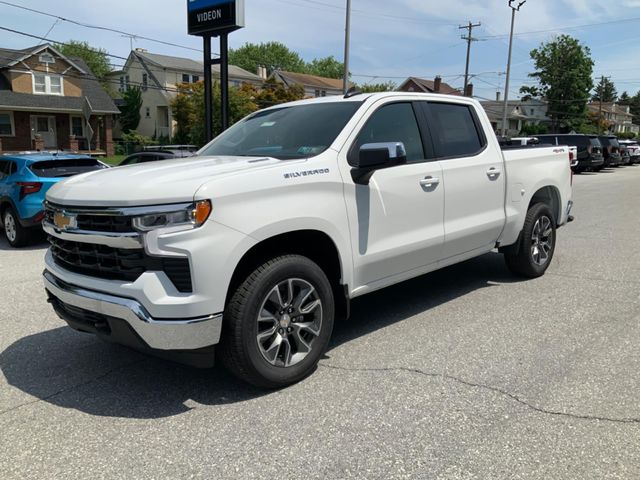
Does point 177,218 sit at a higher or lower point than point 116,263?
higher

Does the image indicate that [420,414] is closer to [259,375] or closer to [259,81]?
[259,375]

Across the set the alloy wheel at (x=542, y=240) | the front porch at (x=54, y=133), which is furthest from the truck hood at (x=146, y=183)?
the front porch at (x=54, y=133)

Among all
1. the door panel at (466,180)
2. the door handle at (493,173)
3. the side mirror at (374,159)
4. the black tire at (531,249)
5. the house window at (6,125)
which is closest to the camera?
the side mirror at (374,159)

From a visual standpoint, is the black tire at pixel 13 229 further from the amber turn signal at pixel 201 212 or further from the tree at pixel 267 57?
the tree at pixel 267 57

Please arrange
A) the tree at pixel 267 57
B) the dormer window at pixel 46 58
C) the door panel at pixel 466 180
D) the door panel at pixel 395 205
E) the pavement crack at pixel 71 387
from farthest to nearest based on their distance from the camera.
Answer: the tree at pixel 267 57 → the dormer window at pixel 46 58 → the door panel at pixel 466 180 → the door panel at pixel 395 205 → the pavement crack at pixel 71 387

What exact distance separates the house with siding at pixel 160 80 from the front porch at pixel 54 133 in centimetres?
1061

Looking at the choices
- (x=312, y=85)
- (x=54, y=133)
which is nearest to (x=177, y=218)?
(x=54, y=133)

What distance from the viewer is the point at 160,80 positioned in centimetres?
5359

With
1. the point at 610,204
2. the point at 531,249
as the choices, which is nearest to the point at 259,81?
the point at 610,204

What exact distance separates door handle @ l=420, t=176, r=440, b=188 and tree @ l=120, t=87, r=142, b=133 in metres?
53.6

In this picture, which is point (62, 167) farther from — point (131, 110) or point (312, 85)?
point (312, 85)

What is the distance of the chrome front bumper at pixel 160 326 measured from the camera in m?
3.17

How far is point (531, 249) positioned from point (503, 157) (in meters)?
1.19

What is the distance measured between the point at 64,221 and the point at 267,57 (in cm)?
9848
